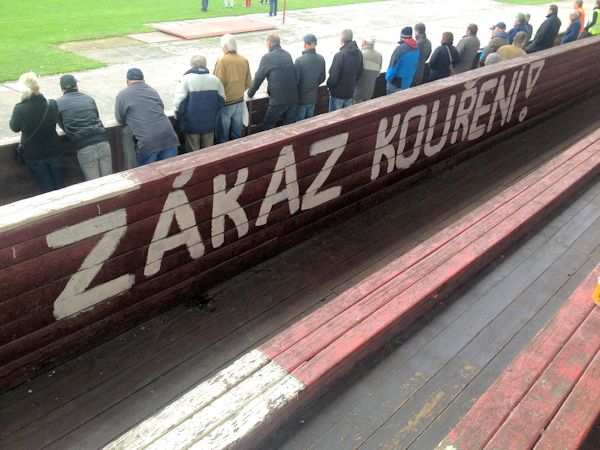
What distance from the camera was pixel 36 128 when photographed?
4.79 metres

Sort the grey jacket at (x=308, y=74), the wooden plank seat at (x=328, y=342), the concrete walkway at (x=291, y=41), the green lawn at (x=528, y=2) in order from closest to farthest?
the wooden plank seat at (x=328, y=342)
the grey jacket at (x=308, y=74)
the concrete walkway at (x=291, y=41)
the green lawn at (x=528, y=2)

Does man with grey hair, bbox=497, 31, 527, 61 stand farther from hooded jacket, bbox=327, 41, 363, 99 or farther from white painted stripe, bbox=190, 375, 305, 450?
white painted stripe, bbox=190, 375, 305, 450

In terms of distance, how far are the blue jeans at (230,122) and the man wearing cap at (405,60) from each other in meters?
2.58

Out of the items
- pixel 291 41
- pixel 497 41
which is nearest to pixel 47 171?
pixel 497 41

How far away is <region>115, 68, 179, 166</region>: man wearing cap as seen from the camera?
511 centimetres

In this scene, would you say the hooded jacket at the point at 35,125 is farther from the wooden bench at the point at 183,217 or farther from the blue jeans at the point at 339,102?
the blue jeans at the point at 339,102

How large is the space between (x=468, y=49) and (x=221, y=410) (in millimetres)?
7801

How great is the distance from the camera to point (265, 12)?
2150 centimetres

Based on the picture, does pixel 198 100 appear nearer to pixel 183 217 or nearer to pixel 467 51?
pixel 183 217

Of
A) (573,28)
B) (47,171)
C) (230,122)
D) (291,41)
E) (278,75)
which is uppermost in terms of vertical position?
(573,28)

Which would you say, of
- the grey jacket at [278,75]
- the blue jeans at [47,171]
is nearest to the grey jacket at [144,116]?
the blue jeans at [47,171]

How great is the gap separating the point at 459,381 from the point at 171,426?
5.42ft

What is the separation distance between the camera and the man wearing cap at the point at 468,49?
8.63 meters

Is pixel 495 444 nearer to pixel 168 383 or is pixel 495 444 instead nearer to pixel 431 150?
pixel 168 383
